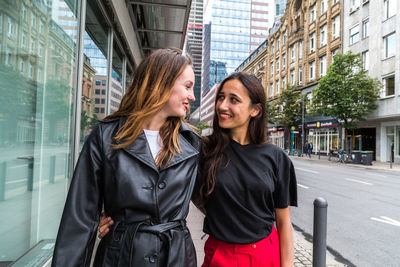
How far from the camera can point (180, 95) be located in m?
1.54

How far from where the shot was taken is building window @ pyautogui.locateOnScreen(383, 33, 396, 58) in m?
20.7

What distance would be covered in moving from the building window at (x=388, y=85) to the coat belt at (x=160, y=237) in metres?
25.1

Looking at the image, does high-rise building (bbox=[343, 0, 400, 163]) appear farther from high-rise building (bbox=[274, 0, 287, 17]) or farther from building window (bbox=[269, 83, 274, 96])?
high-rise building (bbox=[274, 0, 287, 17])

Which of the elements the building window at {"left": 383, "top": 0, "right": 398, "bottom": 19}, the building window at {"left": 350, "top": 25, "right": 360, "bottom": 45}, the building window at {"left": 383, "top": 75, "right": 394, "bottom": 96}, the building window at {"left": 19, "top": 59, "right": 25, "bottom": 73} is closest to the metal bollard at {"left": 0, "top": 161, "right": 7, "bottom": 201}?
the building window at {"left": 19, "top": 59, "right": 25, "bottom": 73}

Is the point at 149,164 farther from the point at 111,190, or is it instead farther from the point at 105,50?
the point at 105,50

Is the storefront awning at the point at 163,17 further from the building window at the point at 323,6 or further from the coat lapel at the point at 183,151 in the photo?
the building window at the point at 323,6

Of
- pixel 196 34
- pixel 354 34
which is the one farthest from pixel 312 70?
pixel 196 34

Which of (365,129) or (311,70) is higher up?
(311,70)

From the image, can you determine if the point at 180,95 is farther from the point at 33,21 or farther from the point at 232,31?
the point at 232,31

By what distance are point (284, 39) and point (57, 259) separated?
44.7 metres

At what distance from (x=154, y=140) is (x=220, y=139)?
464 mm

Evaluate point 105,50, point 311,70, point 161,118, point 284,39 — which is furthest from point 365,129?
point 161,118

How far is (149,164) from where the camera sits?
1.36 m

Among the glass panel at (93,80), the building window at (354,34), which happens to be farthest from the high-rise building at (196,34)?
the glass panel at (93,80)
